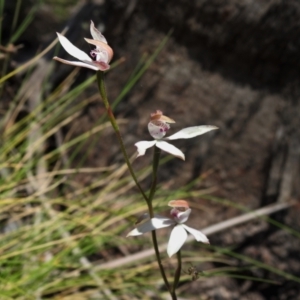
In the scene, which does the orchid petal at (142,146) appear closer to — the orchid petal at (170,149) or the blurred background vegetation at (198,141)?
the orchid petal at (170,149)

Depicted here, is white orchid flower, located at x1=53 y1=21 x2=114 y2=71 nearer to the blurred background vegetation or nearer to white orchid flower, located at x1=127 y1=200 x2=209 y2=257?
white orchid flower, located at x1=127 y1=200 x2=209 y2=257

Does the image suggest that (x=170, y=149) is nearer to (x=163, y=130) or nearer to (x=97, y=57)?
(x=163, y=130)

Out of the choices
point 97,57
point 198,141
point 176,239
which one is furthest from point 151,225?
point 198,141

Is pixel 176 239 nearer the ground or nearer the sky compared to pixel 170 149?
nearer the ground

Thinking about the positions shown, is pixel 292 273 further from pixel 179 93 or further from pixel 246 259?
pixel 179 93

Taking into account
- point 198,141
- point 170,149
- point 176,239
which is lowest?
point 198,141

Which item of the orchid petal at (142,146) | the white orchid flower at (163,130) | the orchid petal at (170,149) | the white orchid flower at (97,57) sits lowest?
the orchid petal at (170,149)

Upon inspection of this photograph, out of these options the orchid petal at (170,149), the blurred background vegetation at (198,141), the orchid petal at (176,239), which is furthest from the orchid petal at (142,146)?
the blurred background vegetation at (198,141)
